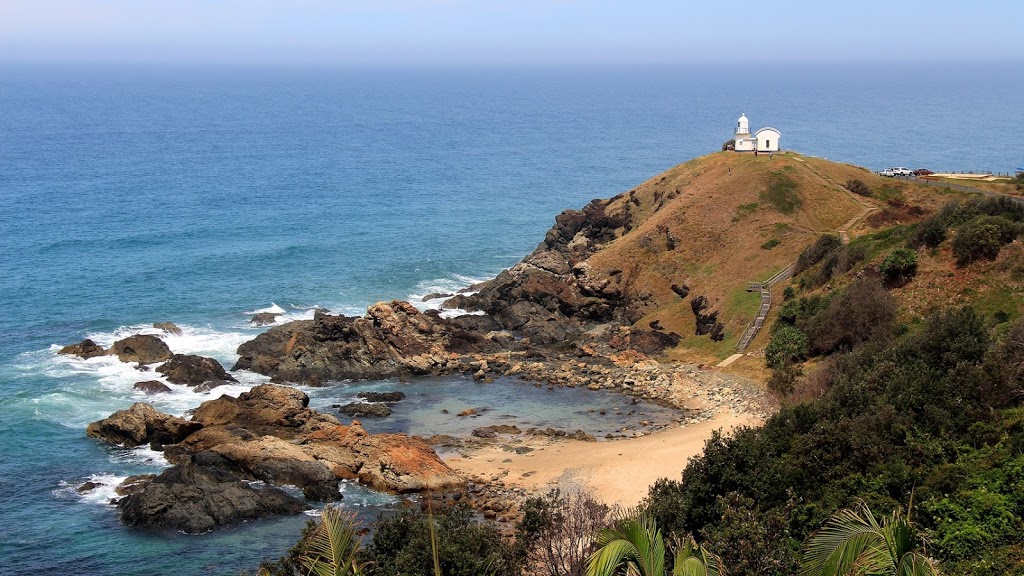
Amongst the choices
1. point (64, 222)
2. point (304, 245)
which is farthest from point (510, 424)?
point (64, 222)

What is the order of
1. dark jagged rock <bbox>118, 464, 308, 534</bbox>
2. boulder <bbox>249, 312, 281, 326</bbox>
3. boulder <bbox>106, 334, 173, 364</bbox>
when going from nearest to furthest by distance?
dark jagged rock <bbox>118, 464, 308, 534</bbox>
boulder <bbox>106, 334, 173, 364</bbox>
boulder <bbox>249, 312, 281, 326</bbox>

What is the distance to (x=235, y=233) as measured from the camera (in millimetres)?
93312

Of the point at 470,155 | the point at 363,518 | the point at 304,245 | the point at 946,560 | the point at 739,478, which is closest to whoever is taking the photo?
the point at 946,560

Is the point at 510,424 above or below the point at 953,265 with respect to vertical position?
below

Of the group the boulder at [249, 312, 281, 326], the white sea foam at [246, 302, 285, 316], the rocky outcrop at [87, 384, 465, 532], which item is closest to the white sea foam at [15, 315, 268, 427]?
the boulder at [249, 312, 281, 326]

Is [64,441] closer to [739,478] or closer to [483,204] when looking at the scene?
[739,478]

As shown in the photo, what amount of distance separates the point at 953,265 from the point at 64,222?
79377mm

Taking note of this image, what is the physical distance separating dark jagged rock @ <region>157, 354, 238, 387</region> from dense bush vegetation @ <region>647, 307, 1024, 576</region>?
109ft

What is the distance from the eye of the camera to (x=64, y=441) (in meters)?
44.8

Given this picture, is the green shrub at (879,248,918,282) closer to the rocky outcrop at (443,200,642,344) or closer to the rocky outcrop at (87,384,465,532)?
the rocky outcrop at (443,200,642,344)

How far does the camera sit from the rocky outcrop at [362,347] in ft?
181

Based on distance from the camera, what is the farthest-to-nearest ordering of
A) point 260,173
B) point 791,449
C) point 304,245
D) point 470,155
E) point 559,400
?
point 470,155 → point 260,173 → point 304,245 → point 559,400 → point 791,449

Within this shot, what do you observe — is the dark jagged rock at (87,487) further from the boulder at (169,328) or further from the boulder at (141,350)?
the boulder at (169,328)

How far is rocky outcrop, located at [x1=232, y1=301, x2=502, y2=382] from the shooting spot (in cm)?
5525
